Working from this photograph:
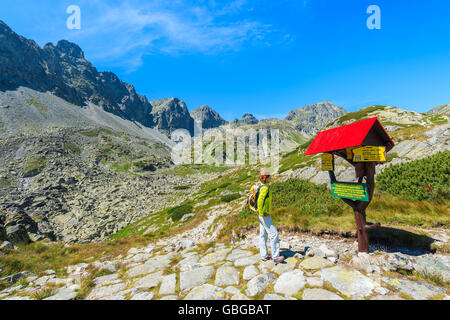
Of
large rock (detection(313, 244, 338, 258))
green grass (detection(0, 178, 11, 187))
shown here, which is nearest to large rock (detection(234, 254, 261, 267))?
large rock (detection(313, 244, 338, 258))

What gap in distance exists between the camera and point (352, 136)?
Result: 6348 millimetres

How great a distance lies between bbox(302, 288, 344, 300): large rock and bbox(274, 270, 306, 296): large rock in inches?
9.8

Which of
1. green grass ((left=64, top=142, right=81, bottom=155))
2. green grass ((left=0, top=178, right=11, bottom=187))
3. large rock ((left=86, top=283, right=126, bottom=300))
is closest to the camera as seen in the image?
large rock ((left=86, top=283, right=126, bottom=300))

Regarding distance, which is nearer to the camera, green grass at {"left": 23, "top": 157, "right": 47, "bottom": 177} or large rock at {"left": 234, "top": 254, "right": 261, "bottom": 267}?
large rock at {"left": 234, "top": 254, "right": 261, "bottom": 267}

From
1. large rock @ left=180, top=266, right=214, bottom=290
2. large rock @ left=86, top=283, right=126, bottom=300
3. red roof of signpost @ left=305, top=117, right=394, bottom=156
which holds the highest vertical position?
red roof of signpost @ left=305, top=117, right=394, bottom=156

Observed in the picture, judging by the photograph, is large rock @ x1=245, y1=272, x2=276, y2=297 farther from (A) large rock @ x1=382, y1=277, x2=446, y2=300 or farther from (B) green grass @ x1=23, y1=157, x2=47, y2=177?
(B) green grass @ x1=23, y1=157, x2=47, y2=177

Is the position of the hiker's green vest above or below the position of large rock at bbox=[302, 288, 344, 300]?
above

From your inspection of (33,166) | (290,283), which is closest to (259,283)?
(290,283)

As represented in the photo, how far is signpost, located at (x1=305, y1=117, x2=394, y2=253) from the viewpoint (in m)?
6.12

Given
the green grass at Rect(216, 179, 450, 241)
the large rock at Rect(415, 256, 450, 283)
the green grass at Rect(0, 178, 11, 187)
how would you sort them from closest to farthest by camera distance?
the large rock at Rect(415, 256, 450, 283) < the green grass at Rect(216, 179, 450, 241) < the green grass at Rect(0, 178, 11, 187)

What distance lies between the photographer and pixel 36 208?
3947 cm

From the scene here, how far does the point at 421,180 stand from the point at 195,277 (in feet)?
47.4
